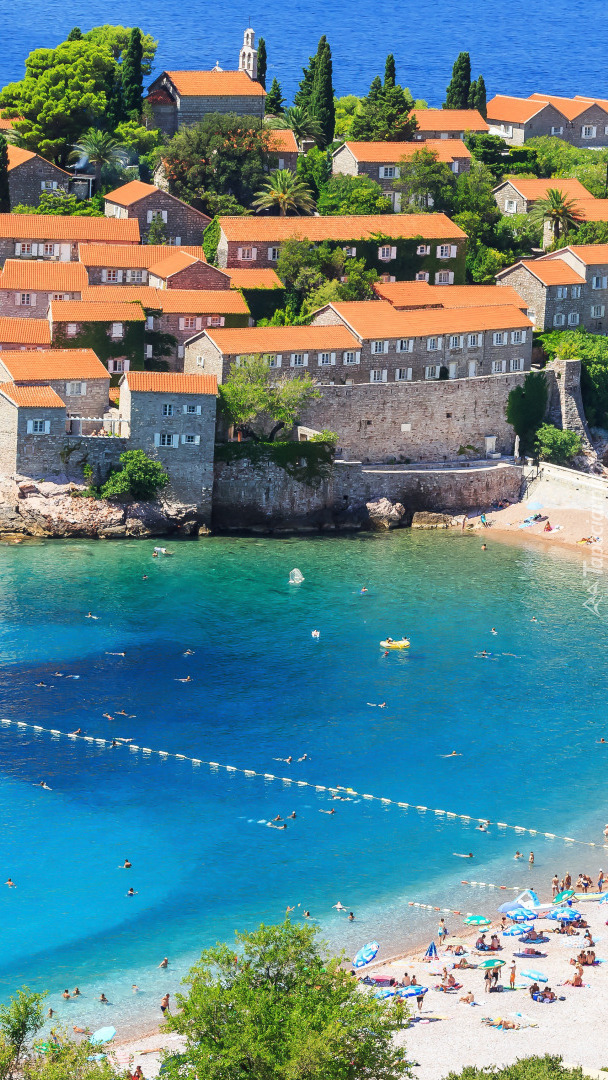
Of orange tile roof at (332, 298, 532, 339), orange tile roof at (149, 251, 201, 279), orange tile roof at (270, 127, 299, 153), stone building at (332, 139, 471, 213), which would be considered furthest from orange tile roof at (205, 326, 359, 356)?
stone building at (332, 139, 471, 213)

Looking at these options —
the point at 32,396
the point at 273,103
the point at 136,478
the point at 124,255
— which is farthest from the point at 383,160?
the point at 32,396

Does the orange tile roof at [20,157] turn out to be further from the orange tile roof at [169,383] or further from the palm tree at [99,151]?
the orange tile roof at [169,383]

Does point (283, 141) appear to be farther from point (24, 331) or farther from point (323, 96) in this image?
point (24, 331)

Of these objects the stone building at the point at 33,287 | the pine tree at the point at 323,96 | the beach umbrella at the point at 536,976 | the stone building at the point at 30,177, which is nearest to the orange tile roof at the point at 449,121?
the pine tree at the point at 323,96

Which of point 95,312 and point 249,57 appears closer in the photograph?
point 95,312

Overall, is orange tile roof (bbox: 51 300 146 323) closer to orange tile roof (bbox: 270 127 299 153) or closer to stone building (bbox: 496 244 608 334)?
orange tile roof (bbox: 270 127 299 153)

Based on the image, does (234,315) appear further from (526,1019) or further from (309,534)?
(526,1019)

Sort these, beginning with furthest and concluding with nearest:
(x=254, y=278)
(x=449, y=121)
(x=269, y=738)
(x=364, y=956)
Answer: (x=449, y=121) < (x=254, y=278) < (x=269, y=738) < (x=364, y=956)

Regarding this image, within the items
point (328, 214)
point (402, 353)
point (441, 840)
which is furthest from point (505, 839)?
point (328, 214)
